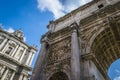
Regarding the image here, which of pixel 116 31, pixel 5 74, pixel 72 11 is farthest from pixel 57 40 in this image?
pixel 5 74

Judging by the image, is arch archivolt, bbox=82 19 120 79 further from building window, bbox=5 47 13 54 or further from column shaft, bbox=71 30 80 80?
building window, bbox=5 47 13 54

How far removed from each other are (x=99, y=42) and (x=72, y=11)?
6018 mm

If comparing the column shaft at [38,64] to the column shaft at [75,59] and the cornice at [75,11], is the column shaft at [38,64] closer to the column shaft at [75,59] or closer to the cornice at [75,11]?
the column shaft at [75,59]

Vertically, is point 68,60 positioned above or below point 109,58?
below

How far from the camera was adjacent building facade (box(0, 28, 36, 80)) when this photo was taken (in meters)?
25.2

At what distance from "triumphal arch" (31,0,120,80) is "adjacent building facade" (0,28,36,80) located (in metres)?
17.7

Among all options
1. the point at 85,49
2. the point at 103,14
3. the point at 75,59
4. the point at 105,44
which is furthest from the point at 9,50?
the point at 103,14

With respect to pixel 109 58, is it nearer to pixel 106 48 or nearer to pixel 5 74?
pixel 106 48

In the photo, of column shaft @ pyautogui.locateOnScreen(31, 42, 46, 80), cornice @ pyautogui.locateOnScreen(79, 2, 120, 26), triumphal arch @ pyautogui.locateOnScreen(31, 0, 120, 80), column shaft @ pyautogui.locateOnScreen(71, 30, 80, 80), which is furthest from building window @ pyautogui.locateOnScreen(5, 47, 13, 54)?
column shaft @ pyautogui.locateOnScreen(71, 30, 80, 80)

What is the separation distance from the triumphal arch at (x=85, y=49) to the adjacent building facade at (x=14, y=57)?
58.1 feet

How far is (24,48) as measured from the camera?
31.5 meters

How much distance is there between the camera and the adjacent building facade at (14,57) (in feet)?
82.7

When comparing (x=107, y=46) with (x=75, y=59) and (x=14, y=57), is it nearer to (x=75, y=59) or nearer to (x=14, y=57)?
(x=75, y=59)

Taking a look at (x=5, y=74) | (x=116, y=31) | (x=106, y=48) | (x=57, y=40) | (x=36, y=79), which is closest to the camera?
(x=36, y=79)
